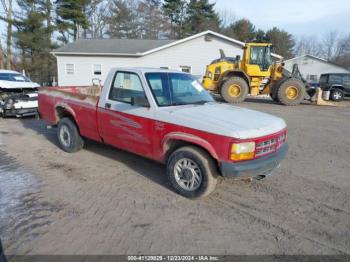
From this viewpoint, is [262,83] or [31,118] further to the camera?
[262,83]

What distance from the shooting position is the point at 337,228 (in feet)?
Result: 11.3

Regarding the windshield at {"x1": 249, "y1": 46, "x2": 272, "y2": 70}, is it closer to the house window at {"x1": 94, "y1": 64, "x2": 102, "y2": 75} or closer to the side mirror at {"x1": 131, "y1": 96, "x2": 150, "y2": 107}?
the side mirror at {"x1": 131, "y1": 96, "x2": 150, "y2": 107}

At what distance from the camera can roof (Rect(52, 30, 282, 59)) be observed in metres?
23.0

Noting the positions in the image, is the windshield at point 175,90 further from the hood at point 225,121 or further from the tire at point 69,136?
the tire at point 69,136

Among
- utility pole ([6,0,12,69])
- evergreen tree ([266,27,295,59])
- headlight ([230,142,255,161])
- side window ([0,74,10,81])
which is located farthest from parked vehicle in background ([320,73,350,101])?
utility pole ([6,0,12,69])

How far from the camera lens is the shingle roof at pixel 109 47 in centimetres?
2352

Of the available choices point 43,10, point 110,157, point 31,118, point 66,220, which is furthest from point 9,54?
point 66,220

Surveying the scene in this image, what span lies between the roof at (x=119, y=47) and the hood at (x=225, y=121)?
1946 cm

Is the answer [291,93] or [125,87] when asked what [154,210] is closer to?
[125,87]

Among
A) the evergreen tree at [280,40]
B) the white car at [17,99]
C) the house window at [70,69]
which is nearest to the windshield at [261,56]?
the white car at [17,99]

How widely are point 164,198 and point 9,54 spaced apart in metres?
38.2

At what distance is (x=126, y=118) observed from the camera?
471 cm

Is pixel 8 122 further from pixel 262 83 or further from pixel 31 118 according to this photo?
pixel 262 83

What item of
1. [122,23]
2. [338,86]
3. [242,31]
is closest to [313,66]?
[242,31]
